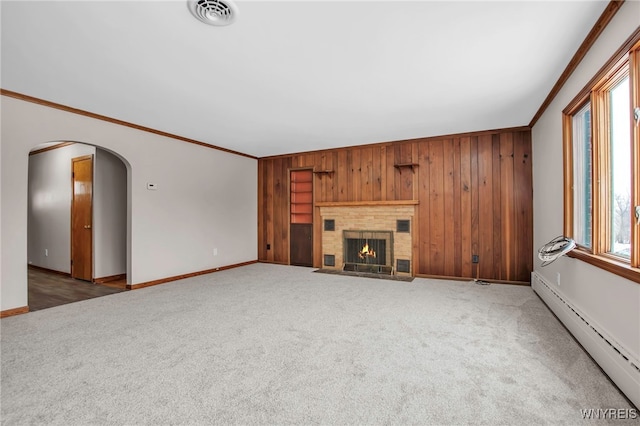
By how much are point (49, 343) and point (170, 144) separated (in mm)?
3317

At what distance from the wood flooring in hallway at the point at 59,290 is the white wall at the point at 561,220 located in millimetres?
5373

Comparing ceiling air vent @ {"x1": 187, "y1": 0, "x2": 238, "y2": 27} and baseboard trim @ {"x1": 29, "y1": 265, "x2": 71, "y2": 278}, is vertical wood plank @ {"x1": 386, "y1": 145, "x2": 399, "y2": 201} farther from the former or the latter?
baseboard trim @ {"x1": 29, "y1": 265, "x2": 71, "y2": 278}

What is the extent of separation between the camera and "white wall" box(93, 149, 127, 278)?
5.08m

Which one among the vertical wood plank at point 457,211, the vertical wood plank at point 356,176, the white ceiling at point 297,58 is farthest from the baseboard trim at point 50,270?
the vertical wood plank at point 457,211

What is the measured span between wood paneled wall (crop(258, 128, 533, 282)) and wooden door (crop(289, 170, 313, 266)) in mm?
578

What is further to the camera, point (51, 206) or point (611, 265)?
point (51, 206)

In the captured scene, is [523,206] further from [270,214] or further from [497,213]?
[270,214]

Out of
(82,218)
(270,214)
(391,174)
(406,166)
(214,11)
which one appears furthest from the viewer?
(270,214)

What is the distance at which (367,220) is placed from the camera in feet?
18.6

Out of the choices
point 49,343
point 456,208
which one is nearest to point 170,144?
point 49,343

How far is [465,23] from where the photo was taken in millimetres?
2111

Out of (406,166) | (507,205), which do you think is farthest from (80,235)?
(507,205)

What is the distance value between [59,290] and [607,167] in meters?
6.55

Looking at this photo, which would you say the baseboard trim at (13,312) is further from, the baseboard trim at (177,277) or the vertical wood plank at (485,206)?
the vertical wood plank at (485,206)
